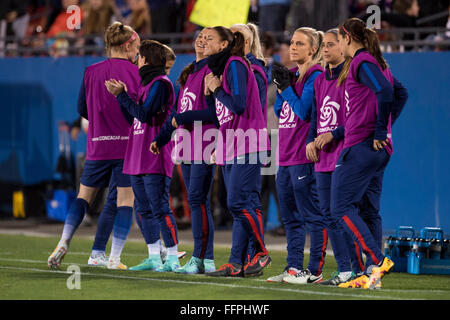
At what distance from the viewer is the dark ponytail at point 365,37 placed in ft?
21.4

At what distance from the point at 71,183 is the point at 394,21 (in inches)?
222

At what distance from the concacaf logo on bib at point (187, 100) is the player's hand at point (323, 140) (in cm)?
137

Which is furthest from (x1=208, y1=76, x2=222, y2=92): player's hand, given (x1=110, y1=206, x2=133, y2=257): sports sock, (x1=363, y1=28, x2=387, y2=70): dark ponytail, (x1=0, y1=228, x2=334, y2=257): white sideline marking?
(x1=0, y1=228, x2=334, y2=257): white sideline marking

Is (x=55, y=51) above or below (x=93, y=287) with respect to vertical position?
above

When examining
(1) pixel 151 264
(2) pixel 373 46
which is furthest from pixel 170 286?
(2) pixel 373 46

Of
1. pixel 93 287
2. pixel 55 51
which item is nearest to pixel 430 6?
pixel 55 51

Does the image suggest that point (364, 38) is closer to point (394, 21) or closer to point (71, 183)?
point (394, 21)

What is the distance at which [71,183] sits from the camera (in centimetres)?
1390

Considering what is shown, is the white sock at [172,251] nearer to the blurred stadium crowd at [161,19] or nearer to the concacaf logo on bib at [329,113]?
the concacaf logo on bib at [329,113]

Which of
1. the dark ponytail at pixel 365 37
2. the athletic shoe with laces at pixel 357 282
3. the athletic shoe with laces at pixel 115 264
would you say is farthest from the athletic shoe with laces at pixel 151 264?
the dark ponytail at pixel 365 37

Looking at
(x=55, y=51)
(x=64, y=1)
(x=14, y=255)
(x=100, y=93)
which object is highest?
(x=64, y=1)

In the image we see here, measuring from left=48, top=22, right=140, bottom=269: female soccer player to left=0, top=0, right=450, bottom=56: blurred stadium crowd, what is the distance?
449 cm
